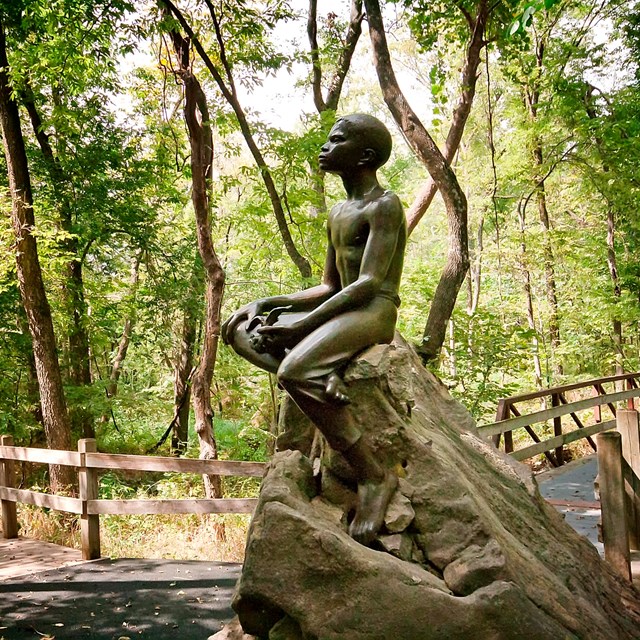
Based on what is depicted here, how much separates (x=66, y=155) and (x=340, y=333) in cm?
815

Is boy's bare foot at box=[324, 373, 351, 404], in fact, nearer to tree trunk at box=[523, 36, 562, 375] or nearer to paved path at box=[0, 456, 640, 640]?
paved path at box=[0, 456, 640, 640]

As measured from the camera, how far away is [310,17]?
9.49 meters

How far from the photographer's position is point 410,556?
8.68 feet

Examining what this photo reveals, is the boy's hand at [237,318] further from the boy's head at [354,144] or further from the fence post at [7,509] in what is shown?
the fence post at [7,509]

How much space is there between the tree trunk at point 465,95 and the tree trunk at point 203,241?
104 inches

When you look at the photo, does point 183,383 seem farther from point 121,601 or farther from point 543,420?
point 121,601

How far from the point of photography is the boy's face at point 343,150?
296cm

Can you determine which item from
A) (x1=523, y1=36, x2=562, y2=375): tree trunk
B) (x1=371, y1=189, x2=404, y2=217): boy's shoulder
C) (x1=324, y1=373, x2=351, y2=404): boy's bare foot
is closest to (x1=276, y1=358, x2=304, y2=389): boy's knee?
(x1=324, y1=373, x2=351, y2=404): boy's bare foot

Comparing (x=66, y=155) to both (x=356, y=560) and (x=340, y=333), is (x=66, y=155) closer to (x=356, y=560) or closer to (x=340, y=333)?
(x=340, y=333)

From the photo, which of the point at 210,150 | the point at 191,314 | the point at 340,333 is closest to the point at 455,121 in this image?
the point at 210,150

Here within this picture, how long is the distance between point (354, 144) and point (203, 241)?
4.94m

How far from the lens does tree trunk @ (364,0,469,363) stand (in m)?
7.27

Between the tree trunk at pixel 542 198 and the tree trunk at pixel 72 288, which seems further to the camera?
the tree trunk at pixel 542 198

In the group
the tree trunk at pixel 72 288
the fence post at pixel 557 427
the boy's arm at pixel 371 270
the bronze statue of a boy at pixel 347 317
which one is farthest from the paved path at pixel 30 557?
the fence post at pixel 557 427
